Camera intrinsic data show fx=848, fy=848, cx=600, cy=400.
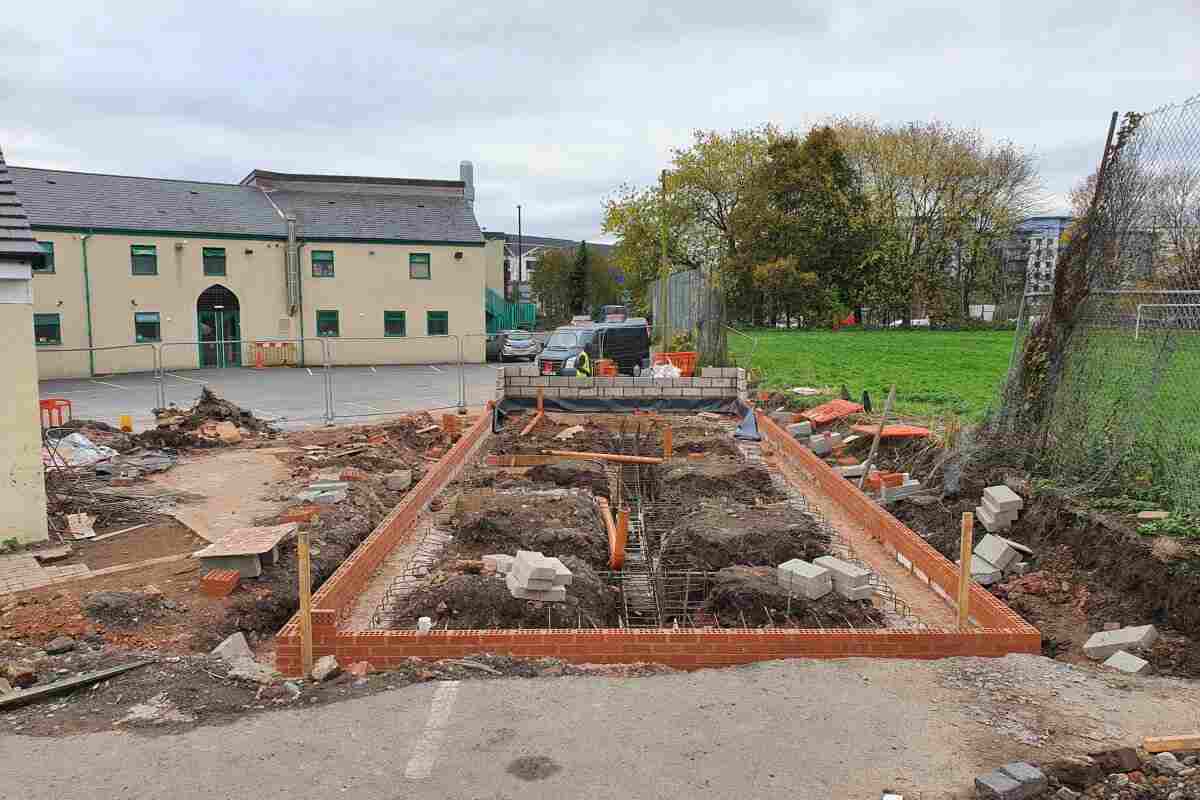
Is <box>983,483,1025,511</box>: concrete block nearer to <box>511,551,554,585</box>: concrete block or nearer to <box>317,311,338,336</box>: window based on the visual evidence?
<box>511,551,554,585</box>: concrete block

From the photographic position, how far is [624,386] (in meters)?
17.9

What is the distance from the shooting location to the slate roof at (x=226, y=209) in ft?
93.6

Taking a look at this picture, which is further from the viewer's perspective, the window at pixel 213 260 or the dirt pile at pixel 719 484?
the window at pixel 213 260

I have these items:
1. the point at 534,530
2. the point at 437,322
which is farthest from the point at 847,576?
the point at 437,322

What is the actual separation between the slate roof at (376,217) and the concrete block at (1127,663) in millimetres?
31021

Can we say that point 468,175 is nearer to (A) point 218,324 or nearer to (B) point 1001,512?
(A) point 218,324

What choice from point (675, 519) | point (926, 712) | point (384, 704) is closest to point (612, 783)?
point (384, 704)

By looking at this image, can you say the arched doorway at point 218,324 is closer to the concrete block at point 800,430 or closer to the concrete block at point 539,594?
the concrete block at point 800,430

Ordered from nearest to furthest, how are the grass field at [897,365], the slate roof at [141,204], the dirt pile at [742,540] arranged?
the dirt pile at [742,540] → the grass field at [897,365] → the slate roof at [141,204]

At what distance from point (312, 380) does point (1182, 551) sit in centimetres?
2432

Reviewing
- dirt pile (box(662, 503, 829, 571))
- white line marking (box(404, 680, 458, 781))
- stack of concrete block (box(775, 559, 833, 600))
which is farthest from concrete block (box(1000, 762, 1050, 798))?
dirt pile (box(662, 503, 829, 571))

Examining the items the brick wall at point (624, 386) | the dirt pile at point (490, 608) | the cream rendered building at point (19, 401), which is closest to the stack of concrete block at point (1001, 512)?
the dirt pile at point (490, 608)

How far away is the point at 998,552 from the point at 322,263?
2953 cm

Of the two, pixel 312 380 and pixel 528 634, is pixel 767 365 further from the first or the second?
pixel 528 634
